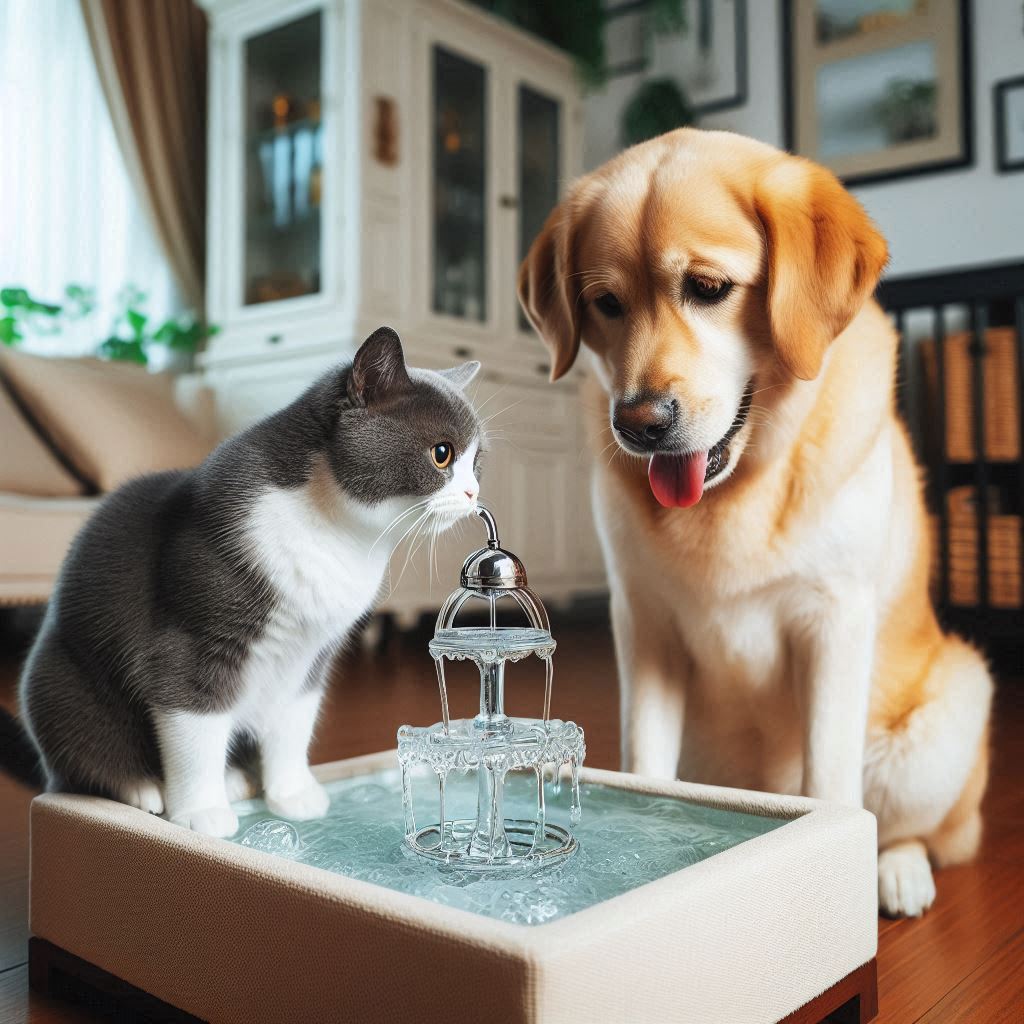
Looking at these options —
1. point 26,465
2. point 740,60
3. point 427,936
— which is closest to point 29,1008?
point 427,936

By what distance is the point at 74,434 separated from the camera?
102 inches

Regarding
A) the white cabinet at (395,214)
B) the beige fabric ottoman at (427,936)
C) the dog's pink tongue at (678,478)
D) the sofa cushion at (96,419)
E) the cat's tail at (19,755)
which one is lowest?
the beige fabric ottoman at (427,936)

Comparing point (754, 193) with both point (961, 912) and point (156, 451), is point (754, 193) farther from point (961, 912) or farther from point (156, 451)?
point (156, 451)

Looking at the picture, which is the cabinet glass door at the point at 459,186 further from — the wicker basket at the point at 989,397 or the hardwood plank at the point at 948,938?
the hardwood plank at the point at 948,938

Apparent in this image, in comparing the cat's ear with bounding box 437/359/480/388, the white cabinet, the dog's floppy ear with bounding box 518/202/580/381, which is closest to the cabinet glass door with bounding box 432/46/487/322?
A: the white cabinet

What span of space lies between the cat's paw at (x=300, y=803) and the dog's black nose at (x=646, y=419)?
0.41 meters

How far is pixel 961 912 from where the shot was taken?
0.98 metres

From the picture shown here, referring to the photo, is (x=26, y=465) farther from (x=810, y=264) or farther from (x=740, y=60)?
(x=740, y=60)

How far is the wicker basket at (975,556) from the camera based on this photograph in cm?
257

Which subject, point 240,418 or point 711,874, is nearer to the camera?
point 711,874

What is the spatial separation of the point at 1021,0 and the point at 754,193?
2.96 meters

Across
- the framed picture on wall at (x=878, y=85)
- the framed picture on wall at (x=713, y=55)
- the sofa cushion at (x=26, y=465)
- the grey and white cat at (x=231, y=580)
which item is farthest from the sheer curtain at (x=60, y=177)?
the grey and white cat at (x=231, y=580)

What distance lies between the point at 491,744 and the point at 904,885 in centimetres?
53

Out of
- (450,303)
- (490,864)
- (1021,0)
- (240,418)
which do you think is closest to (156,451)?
(240,418)
